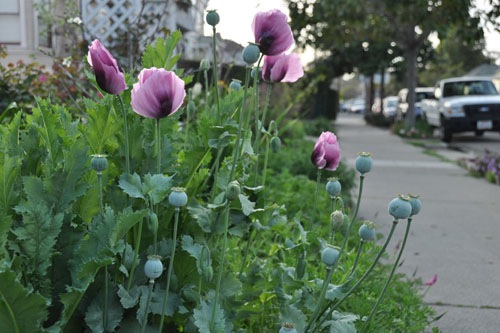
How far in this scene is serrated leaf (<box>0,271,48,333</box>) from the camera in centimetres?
123

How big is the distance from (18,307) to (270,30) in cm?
90

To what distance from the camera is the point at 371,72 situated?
32.2m

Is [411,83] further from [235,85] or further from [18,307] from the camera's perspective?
[18,307]

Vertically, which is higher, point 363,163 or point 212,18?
point 212,18

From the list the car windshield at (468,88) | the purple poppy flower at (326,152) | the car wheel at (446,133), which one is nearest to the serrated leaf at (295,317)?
the purple poppy flower at (326,152)

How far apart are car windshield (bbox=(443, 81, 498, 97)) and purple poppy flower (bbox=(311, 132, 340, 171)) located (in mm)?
16959

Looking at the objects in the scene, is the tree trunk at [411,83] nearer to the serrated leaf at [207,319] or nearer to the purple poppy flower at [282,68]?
the purple poppy flower at [282,68]

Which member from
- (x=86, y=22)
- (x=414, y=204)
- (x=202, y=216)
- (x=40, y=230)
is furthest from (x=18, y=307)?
(x=86, y=22)

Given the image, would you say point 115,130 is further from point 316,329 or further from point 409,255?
point 409,255

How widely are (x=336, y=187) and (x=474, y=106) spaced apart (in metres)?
15.5

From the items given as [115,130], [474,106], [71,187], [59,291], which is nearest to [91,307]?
[59,291]

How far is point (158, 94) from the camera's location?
1.43 m

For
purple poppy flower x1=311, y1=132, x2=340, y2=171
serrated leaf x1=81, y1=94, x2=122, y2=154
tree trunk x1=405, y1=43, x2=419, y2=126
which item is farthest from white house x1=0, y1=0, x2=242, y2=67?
tree trunk x1=405, y1=43, x2=419, y2=126

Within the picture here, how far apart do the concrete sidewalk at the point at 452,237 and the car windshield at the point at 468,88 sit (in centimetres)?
890
